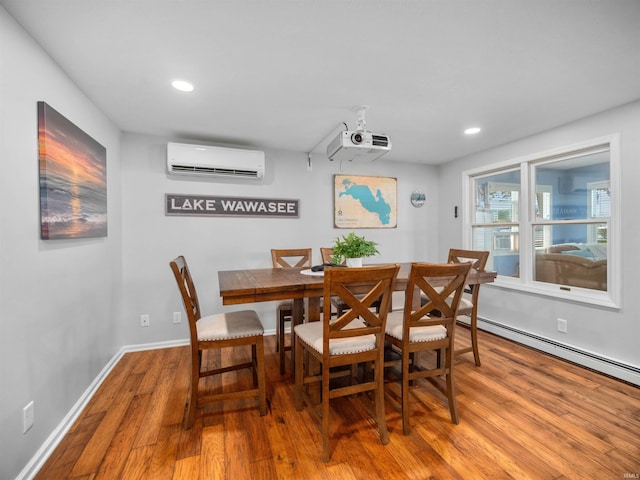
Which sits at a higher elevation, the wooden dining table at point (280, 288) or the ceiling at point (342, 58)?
the ceiling at point (342, 58)

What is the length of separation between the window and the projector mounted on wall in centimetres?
183

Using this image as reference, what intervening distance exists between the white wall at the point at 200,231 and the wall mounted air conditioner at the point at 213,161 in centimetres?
18

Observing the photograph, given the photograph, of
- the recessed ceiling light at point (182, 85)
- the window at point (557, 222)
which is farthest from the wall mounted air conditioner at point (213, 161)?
the window at point (557, 222)

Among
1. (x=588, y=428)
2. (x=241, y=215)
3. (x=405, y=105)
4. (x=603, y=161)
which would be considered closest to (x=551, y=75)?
(x=405, y=105)

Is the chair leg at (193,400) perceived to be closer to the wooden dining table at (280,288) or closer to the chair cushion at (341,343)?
the wooden dining table at (280,288)

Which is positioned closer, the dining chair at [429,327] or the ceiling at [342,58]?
the ceiling at [342,58]

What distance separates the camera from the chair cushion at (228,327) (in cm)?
189

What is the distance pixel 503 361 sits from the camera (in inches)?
107

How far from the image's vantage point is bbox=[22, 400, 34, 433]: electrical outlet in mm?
1442

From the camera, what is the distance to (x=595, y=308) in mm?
2611

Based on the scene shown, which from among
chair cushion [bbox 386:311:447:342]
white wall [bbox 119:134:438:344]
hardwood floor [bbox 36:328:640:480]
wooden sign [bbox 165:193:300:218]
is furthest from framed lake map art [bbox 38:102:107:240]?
chair cushion [bbox 386:311:447:342]

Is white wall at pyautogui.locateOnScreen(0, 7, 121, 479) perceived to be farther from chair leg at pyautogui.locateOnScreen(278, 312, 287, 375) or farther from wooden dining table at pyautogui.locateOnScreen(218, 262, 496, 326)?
chair leg at pyautogui.locateOnScreen(278, 312, 287, 375)

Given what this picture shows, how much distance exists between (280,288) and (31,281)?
1308 millimetres

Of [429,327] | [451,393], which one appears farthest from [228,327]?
[451,393]
